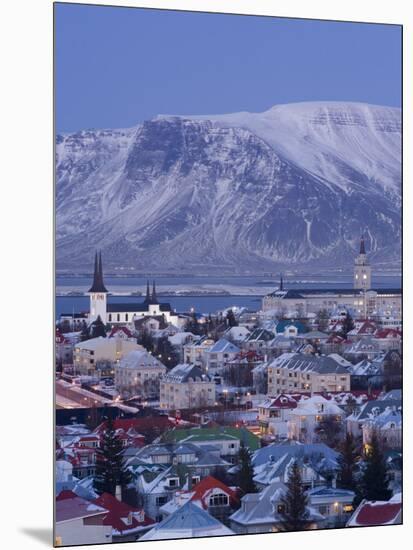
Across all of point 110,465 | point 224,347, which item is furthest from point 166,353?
point 110,465

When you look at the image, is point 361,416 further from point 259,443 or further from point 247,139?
point 247,139

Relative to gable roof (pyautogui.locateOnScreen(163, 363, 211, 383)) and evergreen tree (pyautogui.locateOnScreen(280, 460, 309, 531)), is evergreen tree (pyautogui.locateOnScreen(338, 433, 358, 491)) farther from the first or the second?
gable roof (pyautogui.locateOnScreen(163, 363, 211, 383))

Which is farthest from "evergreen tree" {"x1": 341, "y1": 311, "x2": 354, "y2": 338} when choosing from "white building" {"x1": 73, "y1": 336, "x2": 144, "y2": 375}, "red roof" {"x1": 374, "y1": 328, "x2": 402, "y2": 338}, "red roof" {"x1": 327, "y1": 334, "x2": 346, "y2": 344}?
"white building" {"x1": 73, "y1": 336, "x2": 144, "y2": 375}

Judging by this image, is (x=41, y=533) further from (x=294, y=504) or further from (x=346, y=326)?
(x=346, y=326)

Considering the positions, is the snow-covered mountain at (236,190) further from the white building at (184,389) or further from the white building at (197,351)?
the white building at (184,389)
